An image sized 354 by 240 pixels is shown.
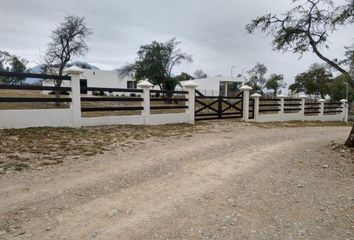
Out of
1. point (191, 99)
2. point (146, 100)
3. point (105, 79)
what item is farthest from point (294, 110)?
point (105, 79)

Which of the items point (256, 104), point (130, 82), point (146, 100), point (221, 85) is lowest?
point (256, 104)

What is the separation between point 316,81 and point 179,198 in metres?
44.8

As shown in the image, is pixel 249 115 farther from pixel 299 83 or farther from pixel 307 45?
pixel 299 83

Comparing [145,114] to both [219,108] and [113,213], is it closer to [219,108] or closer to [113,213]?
[219,108]

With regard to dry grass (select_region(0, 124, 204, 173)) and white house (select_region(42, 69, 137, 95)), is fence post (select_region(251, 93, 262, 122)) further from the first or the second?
white house (select_region(42, 69, 137, 95))

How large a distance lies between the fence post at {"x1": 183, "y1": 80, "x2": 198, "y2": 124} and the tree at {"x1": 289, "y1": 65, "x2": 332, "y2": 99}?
3595 centimetres

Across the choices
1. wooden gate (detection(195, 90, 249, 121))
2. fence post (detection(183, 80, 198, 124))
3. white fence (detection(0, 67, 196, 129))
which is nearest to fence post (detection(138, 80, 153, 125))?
white fence (detection(0, 67, 196, 129))

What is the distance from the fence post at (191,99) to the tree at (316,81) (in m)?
35.9

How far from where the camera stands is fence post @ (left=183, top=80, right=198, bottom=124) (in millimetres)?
12133

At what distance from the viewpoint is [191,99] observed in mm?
12266

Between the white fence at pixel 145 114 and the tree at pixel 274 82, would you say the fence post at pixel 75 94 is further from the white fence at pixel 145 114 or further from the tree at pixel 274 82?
the tree at pixel 274 82

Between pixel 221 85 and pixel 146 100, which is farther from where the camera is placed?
pixel 221 85

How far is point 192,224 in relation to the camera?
10.8ft

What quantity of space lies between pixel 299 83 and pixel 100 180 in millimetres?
48456
